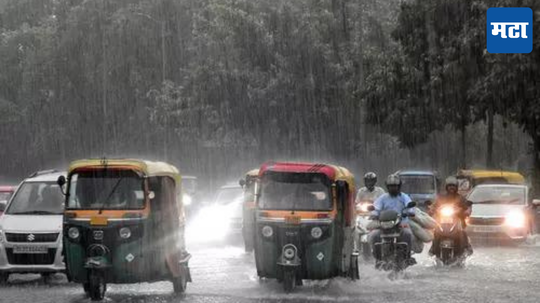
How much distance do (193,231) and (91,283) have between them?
14742 mm

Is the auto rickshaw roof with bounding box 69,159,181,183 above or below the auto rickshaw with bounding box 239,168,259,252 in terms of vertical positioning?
above

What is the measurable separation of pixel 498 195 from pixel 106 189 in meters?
Answer: 13.8

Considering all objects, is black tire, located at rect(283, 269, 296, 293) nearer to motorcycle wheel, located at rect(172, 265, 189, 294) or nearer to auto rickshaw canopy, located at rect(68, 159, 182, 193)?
motorcycle wheel, located at rect(172, 265, 189, 294)

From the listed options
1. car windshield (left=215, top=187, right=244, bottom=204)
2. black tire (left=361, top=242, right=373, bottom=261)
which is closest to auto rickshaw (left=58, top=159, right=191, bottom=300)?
black tire (left=361, top=242, right=373, bottom=261)

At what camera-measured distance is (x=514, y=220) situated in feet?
81.0

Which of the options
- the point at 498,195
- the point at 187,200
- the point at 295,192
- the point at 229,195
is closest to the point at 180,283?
the point at 295,192

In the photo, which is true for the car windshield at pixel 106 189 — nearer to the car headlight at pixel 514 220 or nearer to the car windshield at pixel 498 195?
the car headlight at pixel 514 220

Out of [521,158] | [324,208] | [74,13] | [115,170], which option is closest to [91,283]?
[115,170]

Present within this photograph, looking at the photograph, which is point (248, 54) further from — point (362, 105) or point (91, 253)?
point (91, 253)

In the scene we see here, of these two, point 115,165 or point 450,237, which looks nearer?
point 115,165

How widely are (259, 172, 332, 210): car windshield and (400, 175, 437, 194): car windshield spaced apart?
17.3 meters

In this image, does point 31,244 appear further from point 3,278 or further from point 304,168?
point 304,168

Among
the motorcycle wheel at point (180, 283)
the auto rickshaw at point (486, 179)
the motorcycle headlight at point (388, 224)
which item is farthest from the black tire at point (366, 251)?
the auto rickshaw at point (486, 179)

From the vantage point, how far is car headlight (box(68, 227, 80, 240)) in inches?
569
